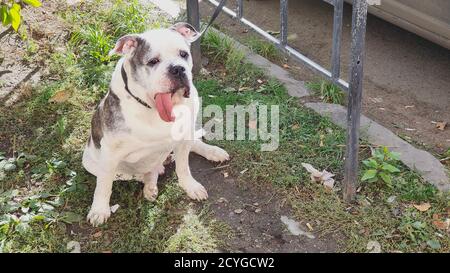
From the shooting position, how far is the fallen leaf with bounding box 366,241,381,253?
382cm

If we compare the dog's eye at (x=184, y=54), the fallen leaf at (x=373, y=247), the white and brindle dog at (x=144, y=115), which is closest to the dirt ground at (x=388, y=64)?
the fallen leaf at (x=373, y=247)

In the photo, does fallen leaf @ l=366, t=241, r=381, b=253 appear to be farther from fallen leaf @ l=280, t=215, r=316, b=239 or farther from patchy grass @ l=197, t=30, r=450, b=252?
fallen leaf @ l=280, t=215, r=316, b=239

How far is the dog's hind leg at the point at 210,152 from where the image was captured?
4.61 meters

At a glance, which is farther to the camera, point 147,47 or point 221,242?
point 221,242

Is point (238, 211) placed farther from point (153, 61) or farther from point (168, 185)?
point (153, 61)

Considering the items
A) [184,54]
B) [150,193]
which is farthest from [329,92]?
[184,54]

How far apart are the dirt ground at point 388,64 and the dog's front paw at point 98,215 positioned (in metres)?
2.29

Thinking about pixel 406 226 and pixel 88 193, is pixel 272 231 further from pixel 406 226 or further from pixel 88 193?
pixel 88 193

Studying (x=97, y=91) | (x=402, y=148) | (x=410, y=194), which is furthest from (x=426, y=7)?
(x=97, y=91)

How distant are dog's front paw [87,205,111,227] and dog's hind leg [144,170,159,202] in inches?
11.8

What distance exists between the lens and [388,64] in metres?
5.80

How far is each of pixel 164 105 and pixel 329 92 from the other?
2052mm
